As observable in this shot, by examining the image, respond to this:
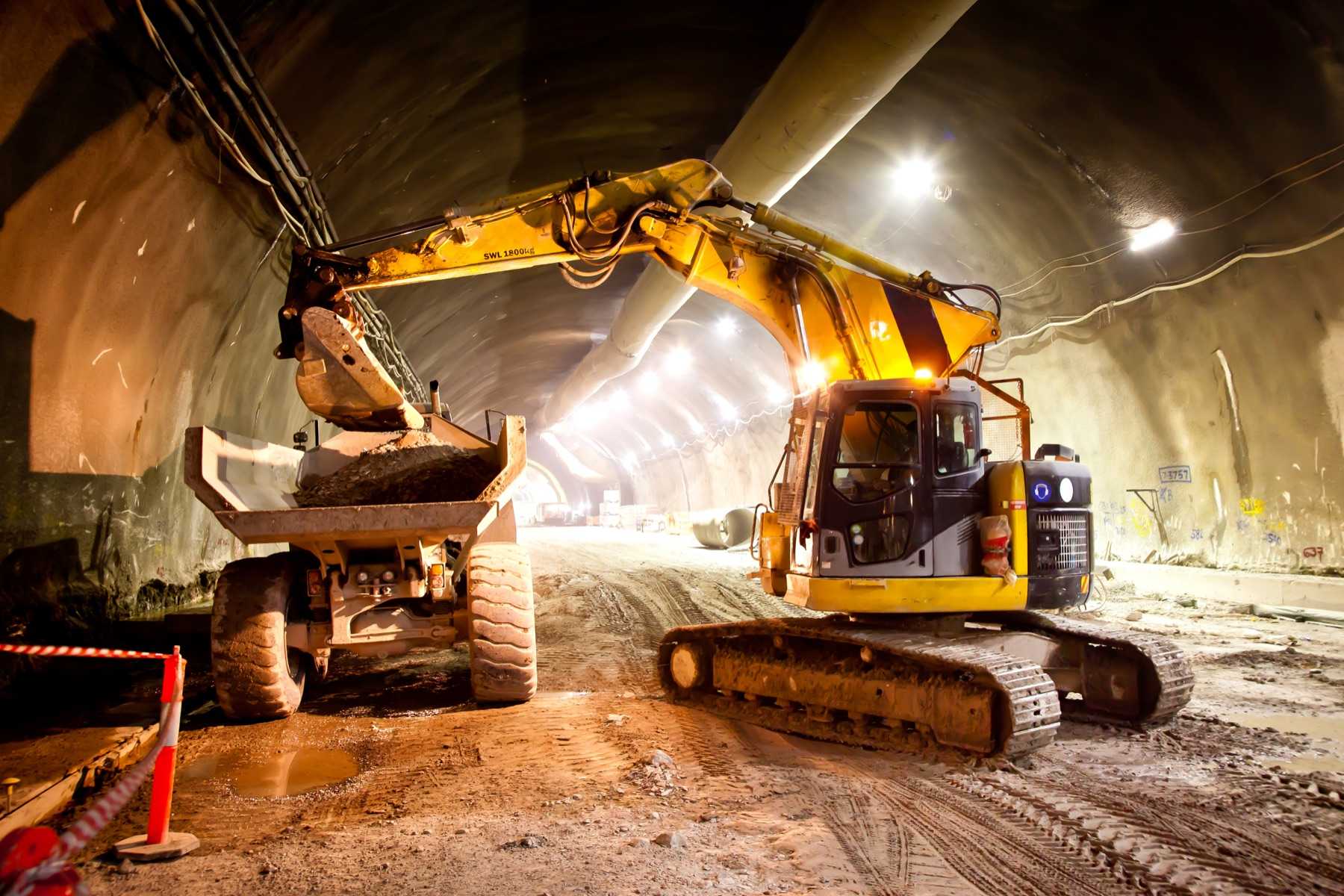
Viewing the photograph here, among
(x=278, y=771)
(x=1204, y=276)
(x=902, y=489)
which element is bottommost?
(x=278, y=771)

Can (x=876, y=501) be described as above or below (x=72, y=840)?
above

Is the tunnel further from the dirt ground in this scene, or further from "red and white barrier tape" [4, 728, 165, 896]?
"red and white barrier tape" [4, 728, 165, 896]

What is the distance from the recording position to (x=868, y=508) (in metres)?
4.96

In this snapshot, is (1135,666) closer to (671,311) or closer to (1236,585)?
(1236,585)

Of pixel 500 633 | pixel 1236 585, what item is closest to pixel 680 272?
pixel 500 633

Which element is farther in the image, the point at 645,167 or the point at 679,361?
the point at 679,361

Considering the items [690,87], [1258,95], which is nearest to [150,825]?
[690,87]

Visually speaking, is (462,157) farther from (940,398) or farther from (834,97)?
(940,398)

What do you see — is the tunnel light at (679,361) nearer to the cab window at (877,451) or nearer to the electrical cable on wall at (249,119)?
the electrical cable on wall at (249,119)

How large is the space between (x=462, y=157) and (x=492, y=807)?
785 centimetres

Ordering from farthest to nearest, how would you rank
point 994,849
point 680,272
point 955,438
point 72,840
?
point 680,272, point 955,438, point 994,849, point 72,840

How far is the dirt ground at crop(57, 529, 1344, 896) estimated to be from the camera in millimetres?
A: 2920

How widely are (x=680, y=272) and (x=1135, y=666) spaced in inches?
162

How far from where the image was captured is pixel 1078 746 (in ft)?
14.9
